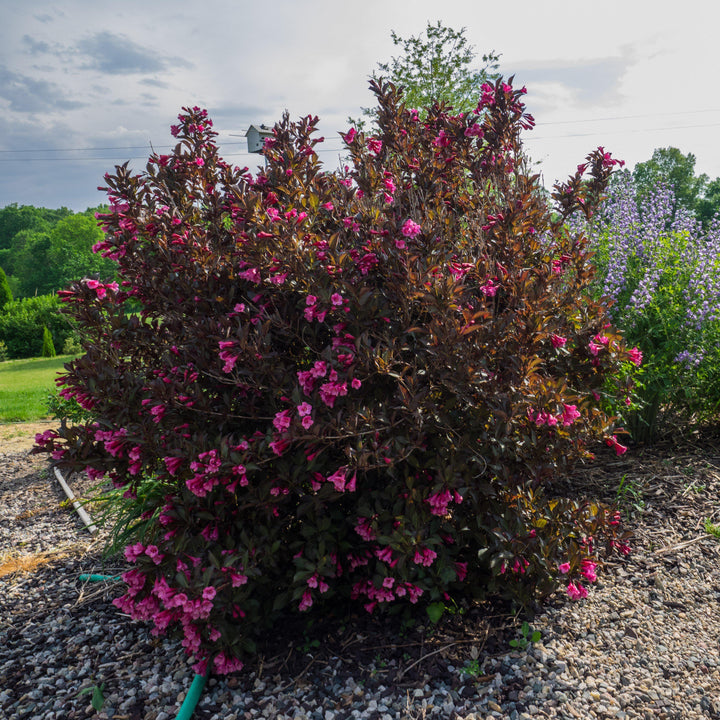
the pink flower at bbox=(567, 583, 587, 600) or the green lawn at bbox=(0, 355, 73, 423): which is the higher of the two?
the pink flower at bbox=(567, 583, 587, 600)

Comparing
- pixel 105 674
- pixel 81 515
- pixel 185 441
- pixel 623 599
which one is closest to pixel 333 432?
pixel 185 441

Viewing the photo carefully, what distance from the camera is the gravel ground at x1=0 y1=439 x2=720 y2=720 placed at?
7.29 feet

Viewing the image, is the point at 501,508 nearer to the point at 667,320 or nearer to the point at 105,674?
the point at 105,674

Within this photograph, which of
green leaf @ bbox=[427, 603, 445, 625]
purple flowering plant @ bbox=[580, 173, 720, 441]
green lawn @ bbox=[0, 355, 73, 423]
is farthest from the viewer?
green lawn @ bbox=[0, 355, 73, 423]

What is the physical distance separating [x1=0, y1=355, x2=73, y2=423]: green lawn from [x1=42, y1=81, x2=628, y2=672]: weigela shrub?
14.4 ft

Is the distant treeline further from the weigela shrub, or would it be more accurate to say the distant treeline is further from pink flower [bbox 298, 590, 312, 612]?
pink flower [bbox 298, 590, 312, 612]

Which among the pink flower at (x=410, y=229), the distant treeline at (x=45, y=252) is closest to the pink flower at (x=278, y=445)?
the pink flower at (x=410, y=229)

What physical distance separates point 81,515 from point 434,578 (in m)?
3.19

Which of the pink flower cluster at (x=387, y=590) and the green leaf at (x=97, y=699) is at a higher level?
the pink flower cluster at (x=387, y=590)

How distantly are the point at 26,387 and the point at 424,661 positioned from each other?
14.4 metres

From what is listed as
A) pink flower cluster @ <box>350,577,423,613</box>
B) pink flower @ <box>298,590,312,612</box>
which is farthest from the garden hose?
pink flower cluster @ <box>350,577,423,613</box>

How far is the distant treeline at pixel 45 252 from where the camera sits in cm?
4247

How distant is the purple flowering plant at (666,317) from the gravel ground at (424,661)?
1.32 metres

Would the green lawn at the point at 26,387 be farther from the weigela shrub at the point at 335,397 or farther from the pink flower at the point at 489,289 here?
the pink flower at the point at 489,289
